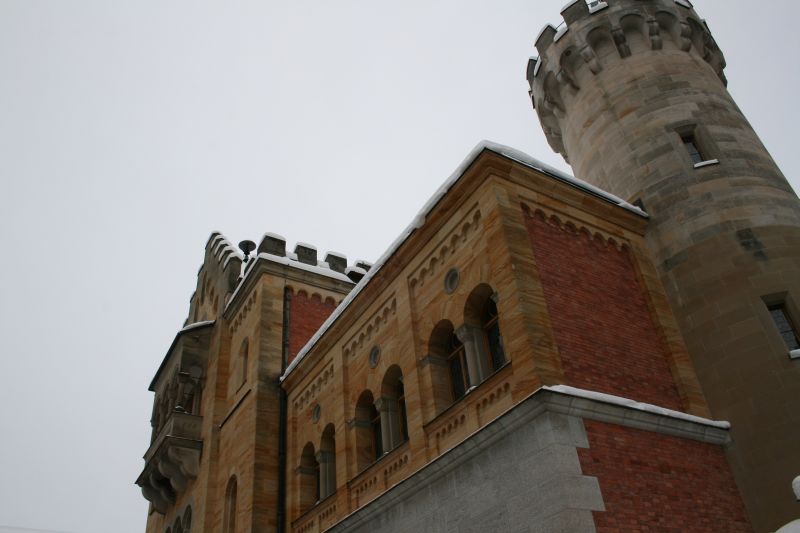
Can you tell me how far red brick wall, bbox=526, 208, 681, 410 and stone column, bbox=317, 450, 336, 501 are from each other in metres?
8.53

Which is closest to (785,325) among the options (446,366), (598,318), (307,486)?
(598,318)

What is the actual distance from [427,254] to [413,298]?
42.6 inches

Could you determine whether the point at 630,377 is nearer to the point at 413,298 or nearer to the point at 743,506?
the point at 743,506

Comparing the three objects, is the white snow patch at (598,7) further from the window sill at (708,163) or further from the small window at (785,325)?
the small window at (785,325)

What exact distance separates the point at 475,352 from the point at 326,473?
6.90 m

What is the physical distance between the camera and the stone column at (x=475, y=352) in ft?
41.7

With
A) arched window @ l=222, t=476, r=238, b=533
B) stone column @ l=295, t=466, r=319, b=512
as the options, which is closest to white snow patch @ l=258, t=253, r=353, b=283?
arched window @ l=222, t=476, r=238, b=533

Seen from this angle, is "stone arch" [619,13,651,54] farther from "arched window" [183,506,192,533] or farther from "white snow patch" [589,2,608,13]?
"arched window" [183,506,192,533]

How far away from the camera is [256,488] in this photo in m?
18.7

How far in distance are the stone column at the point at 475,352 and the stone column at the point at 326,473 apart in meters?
6.46

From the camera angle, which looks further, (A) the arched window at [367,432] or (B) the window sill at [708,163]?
(A) the arched window at [367,432]

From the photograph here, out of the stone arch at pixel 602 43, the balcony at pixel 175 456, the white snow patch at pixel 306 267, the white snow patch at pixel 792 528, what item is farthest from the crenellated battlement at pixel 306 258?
the white snow patch at pixel 792 528

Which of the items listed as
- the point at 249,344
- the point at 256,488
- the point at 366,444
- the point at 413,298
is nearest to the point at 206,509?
the point at 256,488

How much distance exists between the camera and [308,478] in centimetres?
1866
